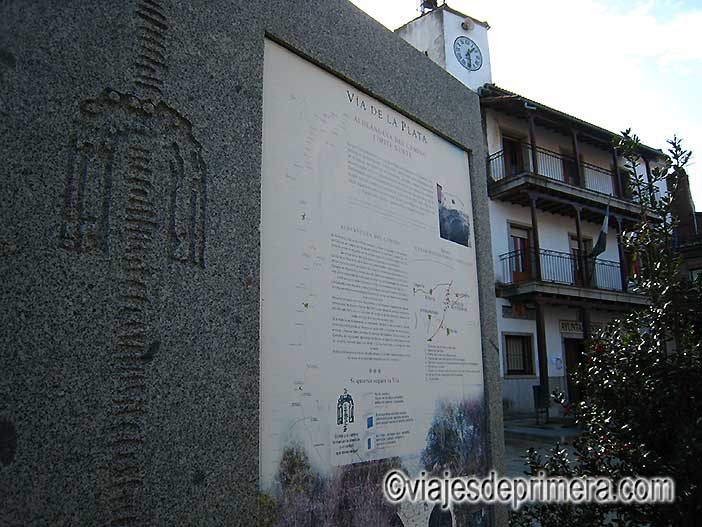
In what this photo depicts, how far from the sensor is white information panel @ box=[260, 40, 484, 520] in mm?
2021

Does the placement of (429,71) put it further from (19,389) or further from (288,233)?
(19,389)

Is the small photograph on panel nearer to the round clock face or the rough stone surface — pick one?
the rough stone surface

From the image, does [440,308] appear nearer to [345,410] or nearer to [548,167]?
[345,410]

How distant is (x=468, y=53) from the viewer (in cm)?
1708

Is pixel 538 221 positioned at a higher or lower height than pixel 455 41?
lower

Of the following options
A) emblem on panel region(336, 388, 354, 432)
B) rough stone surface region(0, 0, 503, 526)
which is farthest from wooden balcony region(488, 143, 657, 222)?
rough stone surface region(0, 0, 503, 526)

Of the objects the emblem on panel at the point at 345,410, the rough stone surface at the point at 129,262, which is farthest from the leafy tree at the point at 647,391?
the rough stone surface at the point at 129,262

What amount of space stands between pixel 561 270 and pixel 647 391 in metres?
15.0

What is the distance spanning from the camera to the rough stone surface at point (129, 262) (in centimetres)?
129

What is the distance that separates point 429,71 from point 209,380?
2.37 m

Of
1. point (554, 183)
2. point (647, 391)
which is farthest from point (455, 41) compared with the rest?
point (647, 391)

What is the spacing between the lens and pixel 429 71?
10.6 ft

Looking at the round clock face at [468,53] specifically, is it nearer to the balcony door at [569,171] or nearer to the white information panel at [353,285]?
the balcony door at [569,171]

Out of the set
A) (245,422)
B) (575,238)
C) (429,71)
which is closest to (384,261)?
(245,422)
